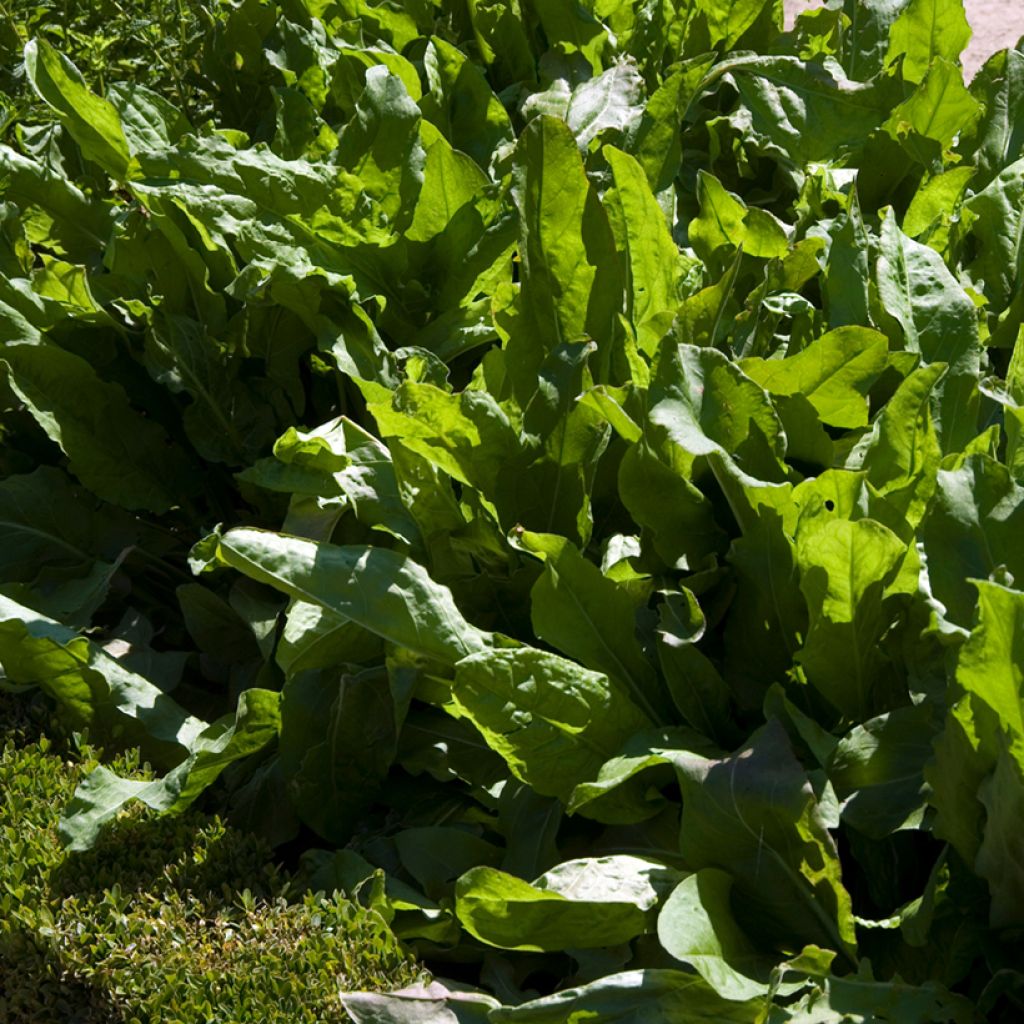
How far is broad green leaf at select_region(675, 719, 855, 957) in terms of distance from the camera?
1990 mm

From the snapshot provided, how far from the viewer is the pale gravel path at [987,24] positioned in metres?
5.38

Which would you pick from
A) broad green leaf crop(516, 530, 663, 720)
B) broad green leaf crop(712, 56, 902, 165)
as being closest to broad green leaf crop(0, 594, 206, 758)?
broad green leaf crop(516, 530, 663, 720)

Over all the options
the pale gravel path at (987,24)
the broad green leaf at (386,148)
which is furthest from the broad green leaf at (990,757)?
the pale gravel path at (987,24)

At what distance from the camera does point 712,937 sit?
1.97 m

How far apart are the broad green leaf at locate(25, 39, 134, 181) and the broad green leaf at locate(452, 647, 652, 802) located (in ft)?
5.24

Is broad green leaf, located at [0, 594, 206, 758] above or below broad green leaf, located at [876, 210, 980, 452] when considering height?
below

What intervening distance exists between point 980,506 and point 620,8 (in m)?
2.43

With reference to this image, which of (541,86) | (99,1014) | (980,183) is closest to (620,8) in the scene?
(541,86)

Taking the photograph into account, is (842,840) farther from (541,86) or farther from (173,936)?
(541,86)

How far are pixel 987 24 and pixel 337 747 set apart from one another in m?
4.56

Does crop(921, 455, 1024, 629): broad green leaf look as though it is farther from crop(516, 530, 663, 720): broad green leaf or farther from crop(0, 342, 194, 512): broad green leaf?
crop(0, 342, 194, 512): broad green leaf

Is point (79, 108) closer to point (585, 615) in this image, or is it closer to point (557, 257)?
point (557, 257)

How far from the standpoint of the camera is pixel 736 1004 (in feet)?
6.53

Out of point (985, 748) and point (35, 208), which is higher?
point (35, 208)
